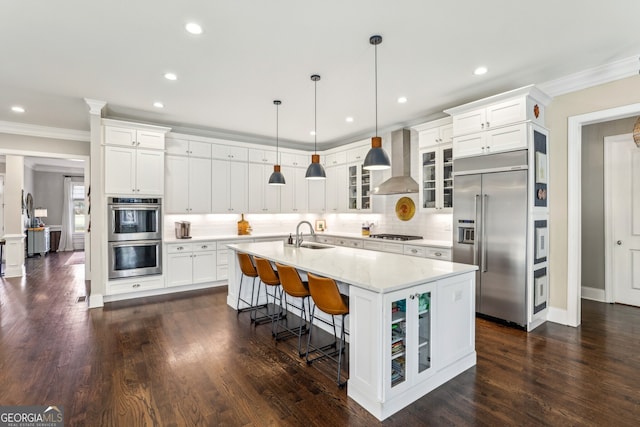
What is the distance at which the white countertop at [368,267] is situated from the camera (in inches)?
88.3

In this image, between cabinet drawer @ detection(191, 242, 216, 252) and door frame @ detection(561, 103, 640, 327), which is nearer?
door frame @ detection(561, 103, 640, 327)

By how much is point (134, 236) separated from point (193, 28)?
347cm

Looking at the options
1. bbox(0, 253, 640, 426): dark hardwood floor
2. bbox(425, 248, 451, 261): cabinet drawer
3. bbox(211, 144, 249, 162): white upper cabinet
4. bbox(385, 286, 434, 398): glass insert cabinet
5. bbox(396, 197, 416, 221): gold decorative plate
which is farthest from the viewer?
bbox(211, 144, 249, 162): white upper cabinet

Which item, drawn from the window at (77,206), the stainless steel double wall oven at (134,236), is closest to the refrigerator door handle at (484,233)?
the stainless steel double wall oven at (134,236)

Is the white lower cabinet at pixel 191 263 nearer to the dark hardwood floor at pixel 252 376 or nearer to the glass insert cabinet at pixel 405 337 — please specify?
the dark hardwood floor at pixel 252 376

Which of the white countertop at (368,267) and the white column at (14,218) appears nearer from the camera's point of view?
the white countertop at (368,267)

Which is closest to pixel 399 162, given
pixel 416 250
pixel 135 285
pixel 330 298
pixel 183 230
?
pixel 416 250

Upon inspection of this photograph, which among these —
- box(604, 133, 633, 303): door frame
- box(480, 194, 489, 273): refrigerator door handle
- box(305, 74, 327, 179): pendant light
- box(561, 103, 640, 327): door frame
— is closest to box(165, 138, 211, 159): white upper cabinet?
box(305, 74, 327, 179): pendant light

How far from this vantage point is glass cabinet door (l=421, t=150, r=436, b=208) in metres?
4.86

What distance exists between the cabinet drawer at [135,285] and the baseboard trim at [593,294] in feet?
22.0

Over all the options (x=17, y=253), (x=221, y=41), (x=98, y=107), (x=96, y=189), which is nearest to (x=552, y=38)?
(x=221, y=41)

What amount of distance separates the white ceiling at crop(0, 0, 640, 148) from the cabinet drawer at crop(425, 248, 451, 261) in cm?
209

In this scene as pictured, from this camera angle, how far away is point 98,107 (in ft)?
14.3

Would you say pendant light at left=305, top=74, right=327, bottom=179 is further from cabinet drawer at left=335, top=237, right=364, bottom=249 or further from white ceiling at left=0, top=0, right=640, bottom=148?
cabinet drawer at left=335, top=237, right=364, bottom=249
